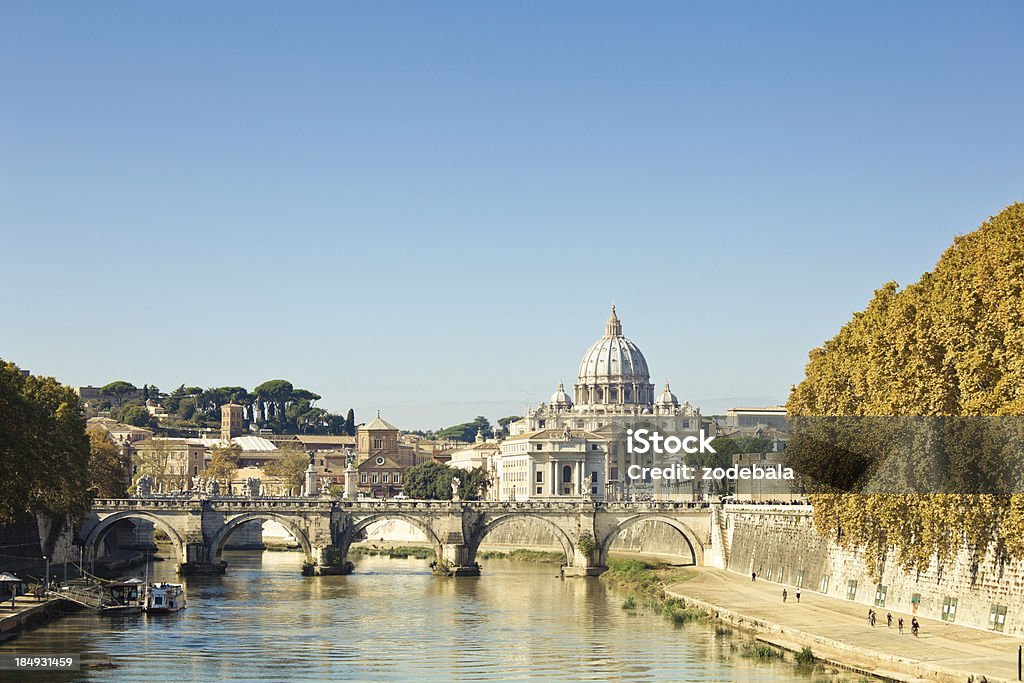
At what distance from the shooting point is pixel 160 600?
60.2 m

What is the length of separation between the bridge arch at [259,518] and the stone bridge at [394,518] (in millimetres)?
52

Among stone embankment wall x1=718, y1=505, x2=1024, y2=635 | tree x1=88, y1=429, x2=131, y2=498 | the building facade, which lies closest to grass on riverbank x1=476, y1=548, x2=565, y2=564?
stone embankment wall x1=718, y1=505, x2=1024, y2=635

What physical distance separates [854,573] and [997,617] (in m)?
13.1

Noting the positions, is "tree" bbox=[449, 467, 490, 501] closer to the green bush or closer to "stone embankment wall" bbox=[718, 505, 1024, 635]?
"stone embankment wall" bbox=[718, 505, 1024, 635]

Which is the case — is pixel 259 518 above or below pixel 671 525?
above

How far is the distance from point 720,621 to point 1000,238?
781 inches

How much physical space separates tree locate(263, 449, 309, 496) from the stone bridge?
6751 cm

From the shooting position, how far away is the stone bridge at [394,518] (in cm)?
8562

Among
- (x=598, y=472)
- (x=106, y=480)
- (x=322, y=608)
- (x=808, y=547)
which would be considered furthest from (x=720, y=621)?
(x=598, y=472)

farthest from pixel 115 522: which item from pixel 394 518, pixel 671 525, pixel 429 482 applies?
pixel 429 482

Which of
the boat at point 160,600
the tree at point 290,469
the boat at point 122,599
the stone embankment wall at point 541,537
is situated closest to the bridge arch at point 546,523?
the stone embankment wall at point 541,537

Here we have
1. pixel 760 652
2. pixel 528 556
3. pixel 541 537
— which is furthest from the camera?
pixel 541 537

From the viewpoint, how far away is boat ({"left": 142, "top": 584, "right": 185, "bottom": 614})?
59.8m

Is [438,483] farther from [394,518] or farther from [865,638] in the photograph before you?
[865,638]
